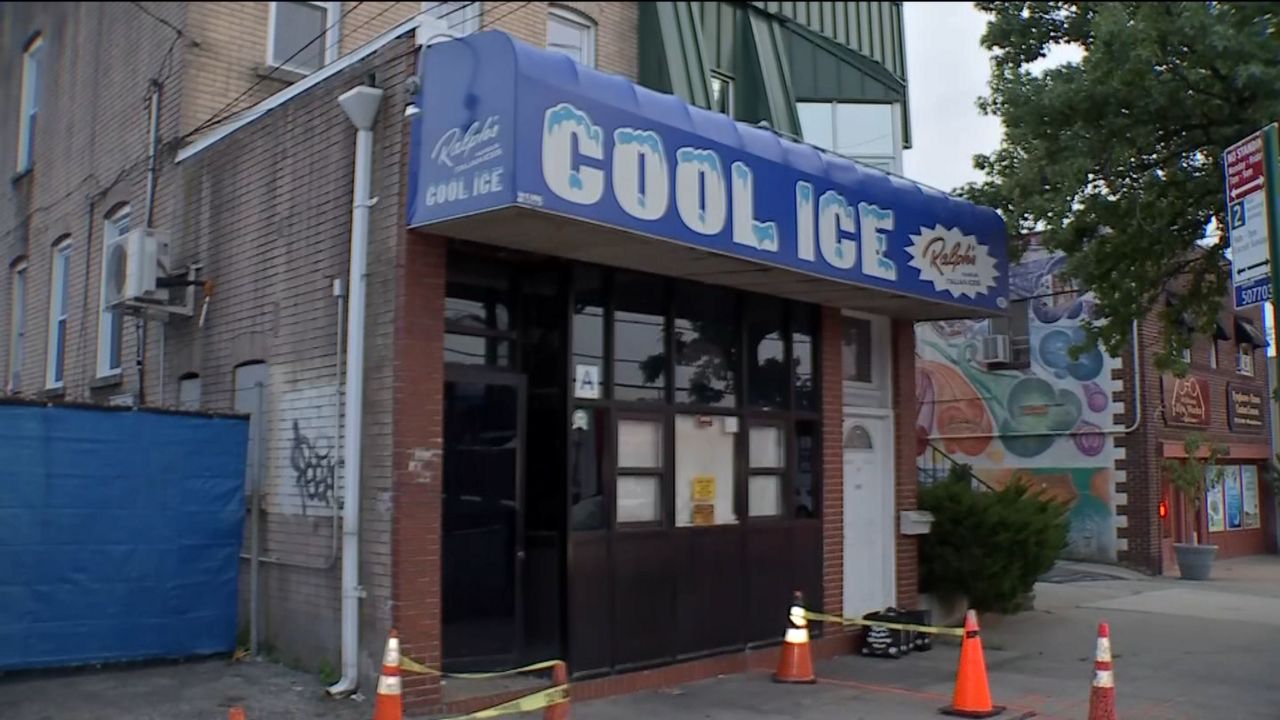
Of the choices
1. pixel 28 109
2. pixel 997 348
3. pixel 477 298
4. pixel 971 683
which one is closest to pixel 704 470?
pixel 477 298

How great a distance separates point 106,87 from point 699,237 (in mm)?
9457

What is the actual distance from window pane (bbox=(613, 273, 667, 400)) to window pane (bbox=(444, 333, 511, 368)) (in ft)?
3.20

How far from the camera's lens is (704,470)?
34.1 feet

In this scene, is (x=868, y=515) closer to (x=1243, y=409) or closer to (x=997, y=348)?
(x=997, y=348)

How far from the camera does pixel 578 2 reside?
635 inches

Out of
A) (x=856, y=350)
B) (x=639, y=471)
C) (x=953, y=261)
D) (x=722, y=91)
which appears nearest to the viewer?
(x=639, y=471)

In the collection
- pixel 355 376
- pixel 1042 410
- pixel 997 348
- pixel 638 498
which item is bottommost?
pixel 638 498

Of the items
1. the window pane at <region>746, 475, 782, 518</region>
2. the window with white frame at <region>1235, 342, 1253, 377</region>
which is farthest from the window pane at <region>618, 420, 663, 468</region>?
the window with white frame at <region>1235, 342, 1253, 377</region>

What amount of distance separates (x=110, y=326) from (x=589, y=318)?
23.1 ft

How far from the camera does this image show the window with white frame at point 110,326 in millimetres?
13125

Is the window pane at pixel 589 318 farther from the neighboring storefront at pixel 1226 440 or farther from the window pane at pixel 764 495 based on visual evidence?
the neighboring storefront at pixel 1226 440

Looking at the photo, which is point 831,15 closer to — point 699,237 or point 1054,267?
point 1054,267

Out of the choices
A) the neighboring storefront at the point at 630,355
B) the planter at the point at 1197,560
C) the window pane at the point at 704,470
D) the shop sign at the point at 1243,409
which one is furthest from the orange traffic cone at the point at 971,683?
the shop sign at the point at 1243,409

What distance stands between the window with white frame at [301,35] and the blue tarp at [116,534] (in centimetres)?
570
